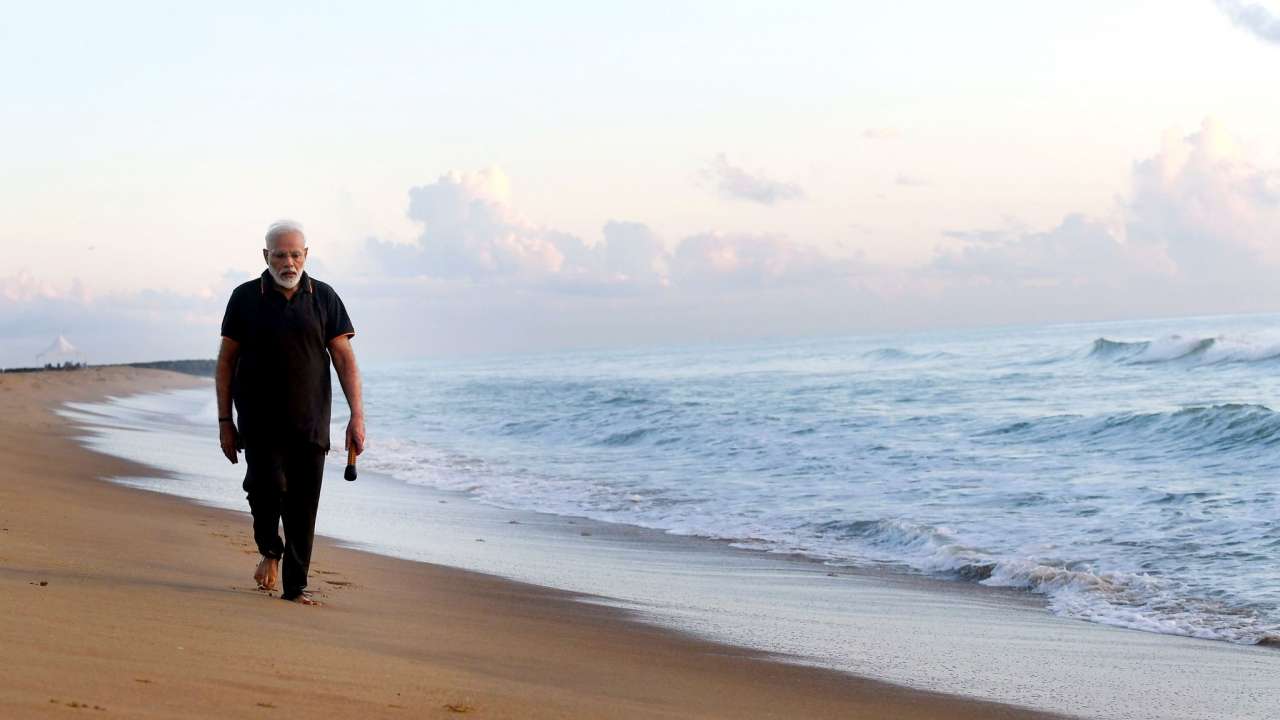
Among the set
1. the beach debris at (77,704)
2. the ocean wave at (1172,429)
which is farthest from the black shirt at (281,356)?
the ocean wave at (1172,429)

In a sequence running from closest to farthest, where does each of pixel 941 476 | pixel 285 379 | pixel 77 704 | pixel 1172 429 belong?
pixel 77 704 < pixel 285 379 < pixel 941 476 < pixel 1172 429

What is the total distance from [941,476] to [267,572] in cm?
981

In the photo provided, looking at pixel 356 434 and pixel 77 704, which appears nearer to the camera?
pixel 77 704

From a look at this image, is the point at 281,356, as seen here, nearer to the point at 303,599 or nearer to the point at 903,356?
the point at 303,599

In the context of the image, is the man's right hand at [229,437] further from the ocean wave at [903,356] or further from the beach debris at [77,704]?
the ocean wave at [903,356]

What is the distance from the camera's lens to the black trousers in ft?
17.6

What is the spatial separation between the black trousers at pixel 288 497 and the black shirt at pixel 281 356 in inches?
3.0

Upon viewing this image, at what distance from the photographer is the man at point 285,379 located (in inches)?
205

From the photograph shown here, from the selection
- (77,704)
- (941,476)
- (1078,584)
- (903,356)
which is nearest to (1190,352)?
(903,356)

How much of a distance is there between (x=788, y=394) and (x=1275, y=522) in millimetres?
21599

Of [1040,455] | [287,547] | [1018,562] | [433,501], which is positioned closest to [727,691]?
[287,547]

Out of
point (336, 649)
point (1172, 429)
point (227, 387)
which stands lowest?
point (336, 649)

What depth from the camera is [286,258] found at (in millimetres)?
5133

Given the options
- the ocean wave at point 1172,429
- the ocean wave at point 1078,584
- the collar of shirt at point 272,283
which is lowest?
the ocean wave at point 1078,584
